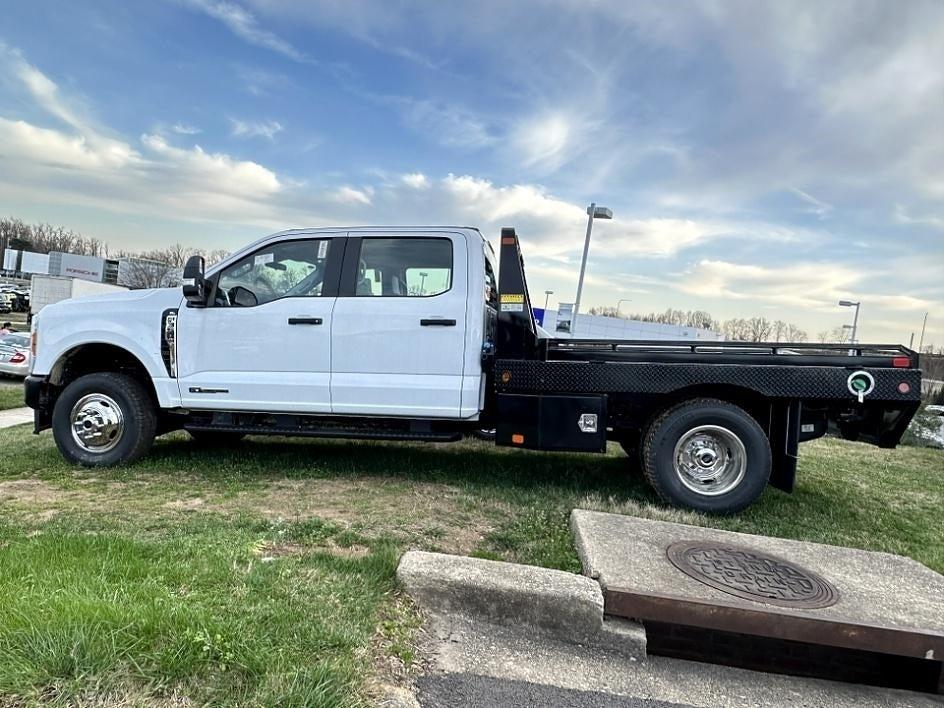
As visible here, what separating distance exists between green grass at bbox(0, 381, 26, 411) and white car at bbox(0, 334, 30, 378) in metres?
1.35

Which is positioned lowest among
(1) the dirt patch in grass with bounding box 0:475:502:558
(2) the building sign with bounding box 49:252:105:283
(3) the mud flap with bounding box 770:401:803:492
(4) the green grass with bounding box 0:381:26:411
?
(4) the green grass with bounding box 0:381:26:411

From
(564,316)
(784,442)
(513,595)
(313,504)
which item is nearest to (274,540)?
(313,504)

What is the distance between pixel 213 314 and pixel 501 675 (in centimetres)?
381

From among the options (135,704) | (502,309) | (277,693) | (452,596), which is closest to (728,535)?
(452,596)

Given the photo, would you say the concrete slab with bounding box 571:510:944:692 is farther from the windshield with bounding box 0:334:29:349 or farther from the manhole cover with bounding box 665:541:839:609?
the windshield with bounding box 0:334:29:349

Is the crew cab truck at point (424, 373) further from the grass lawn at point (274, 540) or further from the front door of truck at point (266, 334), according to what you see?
the grass lawn at point (274, 540)

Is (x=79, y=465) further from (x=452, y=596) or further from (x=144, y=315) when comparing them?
(x=452, y=596)

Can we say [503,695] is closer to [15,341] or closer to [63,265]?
[15,341]

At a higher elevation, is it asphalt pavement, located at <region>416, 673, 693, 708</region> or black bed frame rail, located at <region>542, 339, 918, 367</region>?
black bed frame rail, located at <region>542, 339, 918, 367</region>

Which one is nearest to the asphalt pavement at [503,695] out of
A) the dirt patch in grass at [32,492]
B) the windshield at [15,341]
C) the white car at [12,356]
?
the dirt patch in grass at [32,492]

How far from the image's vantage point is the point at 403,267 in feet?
16.3

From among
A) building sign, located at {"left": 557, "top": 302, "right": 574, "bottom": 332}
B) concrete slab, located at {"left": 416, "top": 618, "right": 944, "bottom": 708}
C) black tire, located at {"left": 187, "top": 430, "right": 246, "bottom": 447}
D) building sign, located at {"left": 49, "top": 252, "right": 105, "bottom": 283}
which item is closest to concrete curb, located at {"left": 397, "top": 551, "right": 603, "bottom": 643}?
concrete slab, located at {"left": 416, "top": 618, "right": 944, "bottom": 708}

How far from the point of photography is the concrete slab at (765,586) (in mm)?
2660

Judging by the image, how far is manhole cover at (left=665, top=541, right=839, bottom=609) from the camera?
2912 millimetres
